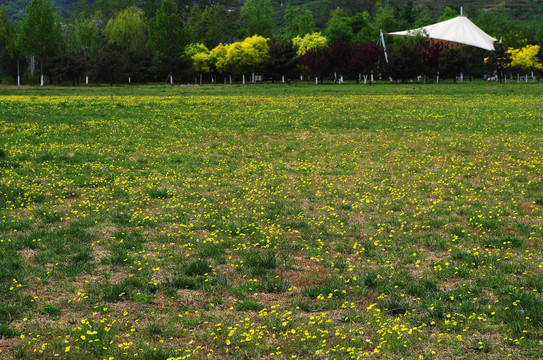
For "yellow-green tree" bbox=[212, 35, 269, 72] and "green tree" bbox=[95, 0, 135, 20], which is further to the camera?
"green tree" bbox=[95, 0, 135, 20]

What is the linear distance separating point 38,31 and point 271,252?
3663 inches

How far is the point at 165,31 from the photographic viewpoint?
109062mm

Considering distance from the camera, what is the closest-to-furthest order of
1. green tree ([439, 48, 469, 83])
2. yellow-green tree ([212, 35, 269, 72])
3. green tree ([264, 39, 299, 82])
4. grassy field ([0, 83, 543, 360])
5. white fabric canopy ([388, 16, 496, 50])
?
grassy field ([0, 83, 543, 360]) < green tree ([439, 48, 469, 83]) < green tree ([264, 39, 299, 82]) < yellow-green tree ([212, 35, 269, 72]) < white fabric canopy ([388, 16, 496, 50])

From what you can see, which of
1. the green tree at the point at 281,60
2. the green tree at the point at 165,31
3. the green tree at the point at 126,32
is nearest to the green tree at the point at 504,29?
the green tree at the point at 281,60

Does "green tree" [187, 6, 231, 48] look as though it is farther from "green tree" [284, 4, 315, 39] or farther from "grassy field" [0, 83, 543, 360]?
"grassy field" [0, 83, 543, 360]

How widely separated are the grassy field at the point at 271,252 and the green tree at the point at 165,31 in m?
94.3

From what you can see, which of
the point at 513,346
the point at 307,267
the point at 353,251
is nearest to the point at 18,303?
the point at 307,267

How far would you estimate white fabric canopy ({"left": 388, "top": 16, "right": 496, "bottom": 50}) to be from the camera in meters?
134

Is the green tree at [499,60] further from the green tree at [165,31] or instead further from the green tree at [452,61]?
the green tree at [165,31]

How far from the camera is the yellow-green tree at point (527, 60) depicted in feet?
335

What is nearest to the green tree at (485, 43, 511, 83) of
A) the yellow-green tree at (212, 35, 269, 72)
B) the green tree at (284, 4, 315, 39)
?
the yellow-green tree at (212, 35, 269, 72)

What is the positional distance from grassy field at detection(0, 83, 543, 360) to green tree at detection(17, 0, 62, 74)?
7842 centimetres

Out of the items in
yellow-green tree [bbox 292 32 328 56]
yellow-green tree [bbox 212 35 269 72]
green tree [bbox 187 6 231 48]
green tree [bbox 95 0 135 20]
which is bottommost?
yellow-green tree [bbox 212 35 269 72]

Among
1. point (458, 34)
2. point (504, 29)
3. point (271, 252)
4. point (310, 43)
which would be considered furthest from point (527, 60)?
point (271, 252)
